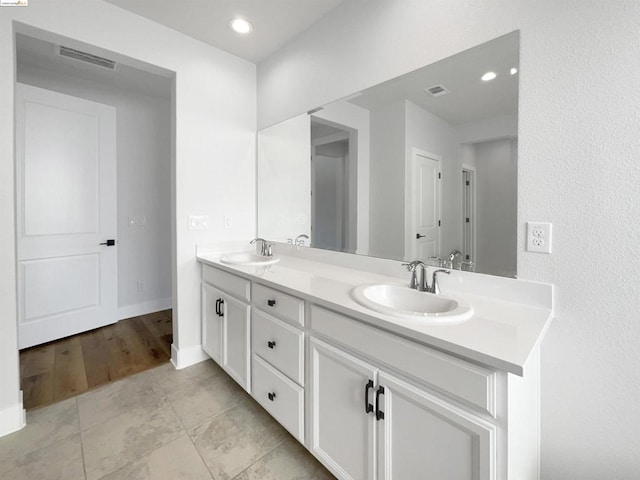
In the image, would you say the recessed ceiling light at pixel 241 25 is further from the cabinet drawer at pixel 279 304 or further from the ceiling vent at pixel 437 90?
the cabinet drawer at pixel 279 304

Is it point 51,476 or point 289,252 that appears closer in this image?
point 51,476

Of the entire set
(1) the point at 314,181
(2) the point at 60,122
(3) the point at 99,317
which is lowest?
(3) the point at 99,317

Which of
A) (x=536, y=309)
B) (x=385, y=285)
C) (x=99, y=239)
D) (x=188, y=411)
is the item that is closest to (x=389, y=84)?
(x=385, y=285)

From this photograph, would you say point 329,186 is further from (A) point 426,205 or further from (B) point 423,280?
(B) point 423,280

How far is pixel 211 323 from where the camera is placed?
214 centimetres

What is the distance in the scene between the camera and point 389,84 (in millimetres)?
1595

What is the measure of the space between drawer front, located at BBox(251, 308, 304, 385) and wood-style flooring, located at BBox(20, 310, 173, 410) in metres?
1.21

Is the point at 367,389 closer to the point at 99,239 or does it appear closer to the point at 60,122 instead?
the point at 99,239

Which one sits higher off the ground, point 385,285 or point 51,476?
point 385,285

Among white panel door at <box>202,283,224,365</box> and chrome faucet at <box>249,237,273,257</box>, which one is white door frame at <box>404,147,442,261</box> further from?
white panel door at <box>202,283,224,365</box>

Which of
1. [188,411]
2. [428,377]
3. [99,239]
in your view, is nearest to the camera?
[428,377]

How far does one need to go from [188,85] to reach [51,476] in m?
2.41

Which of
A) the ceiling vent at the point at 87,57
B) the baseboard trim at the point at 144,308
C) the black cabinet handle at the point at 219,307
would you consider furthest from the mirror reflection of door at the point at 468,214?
the baseboard trim at the point at 144,308

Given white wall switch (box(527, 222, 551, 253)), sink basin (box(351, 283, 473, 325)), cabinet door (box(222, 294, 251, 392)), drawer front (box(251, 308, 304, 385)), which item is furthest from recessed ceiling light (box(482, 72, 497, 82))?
cabinet door (box(222, 294, 251, 392))
